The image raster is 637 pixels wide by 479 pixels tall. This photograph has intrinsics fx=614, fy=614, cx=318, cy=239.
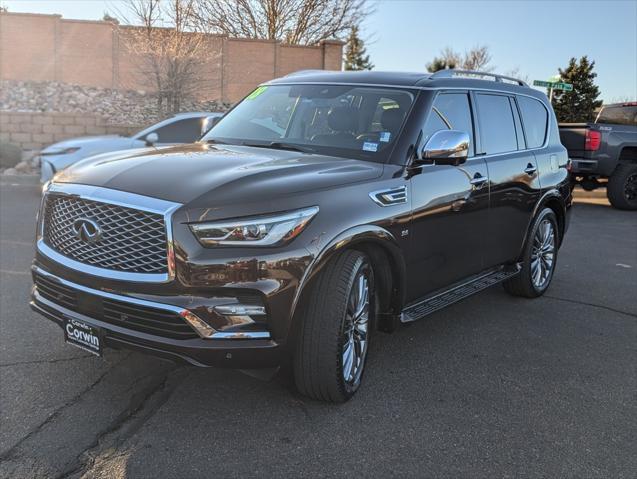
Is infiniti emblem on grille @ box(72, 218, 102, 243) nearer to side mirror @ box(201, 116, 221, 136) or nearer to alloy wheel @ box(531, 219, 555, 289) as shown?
side mirror @ box(201, 116, 221, 136)

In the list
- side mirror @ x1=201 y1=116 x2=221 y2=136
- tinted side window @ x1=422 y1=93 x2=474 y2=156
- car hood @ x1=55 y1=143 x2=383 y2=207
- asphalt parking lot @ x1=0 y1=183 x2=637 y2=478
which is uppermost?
tinted side window @ x1=422 y1=93 x2=474 y2=156

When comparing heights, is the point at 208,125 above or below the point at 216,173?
above

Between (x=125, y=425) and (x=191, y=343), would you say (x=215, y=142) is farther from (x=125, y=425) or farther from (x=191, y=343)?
(x=125, y=425)

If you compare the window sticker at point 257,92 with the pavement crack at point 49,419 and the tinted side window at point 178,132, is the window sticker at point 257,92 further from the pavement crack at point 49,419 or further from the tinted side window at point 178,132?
the tinted side window at point 178,132

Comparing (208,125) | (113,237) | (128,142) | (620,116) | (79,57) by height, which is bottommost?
(113,237)

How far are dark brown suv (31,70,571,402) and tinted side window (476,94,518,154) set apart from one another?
27 mm

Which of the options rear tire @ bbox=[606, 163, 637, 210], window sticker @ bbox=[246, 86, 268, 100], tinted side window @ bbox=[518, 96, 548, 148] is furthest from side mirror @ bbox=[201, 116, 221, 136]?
rear tire @ bbox=[606, 163, 637, 210]

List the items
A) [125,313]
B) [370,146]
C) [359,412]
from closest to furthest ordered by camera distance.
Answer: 1. [125,313]
2. [359,412]
3. [370,146]

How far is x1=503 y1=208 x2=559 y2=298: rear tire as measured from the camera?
18.9 ft

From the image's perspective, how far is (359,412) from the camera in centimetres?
351

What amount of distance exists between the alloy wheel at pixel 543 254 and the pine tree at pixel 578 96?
20851 millimetres

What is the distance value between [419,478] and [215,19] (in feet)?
81.0

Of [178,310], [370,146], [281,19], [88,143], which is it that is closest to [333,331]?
[178,310]

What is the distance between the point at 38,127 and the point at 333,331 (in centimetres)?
1615
